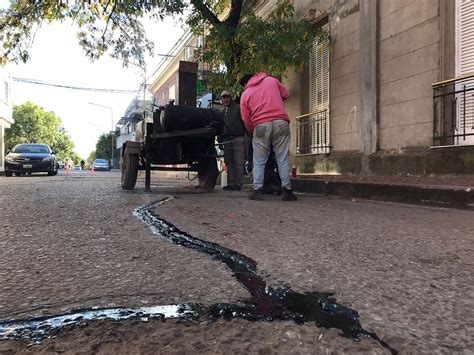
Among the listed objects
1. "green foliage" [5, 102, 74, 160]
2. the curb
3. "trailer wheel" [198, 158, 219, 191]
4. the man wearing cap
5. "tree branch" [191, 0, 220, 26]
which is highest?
"green foliage" [5, 102, 74, 160]

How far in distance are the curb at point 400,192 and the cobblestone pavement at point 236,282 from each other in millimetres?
649

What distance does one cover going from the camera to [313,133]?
12031mm

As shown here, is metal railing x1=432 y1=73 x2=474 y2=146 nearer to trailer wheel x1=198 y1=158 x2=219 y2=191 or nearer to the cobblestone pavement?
the cobblestone pavement

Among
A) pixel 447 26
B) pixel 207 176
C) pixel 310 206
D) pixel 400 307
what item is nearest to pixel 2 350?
pixel 400 307

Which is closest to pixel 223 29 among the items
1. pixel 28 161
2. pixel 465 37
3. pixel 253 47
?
pixel 253 47

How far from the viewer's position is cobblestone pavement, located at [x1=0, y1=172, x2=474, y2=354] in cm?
156

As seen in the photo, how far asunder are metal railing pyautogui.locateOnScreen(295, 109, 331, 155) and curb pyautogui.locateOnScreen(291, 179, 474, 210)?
3000 mm

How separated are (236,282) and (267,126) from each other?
4.44 meters

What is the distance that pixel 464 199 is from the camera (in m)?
5.29

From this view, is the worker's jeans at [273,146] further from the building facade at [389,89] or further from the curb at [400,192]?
the building facade at [389,89]

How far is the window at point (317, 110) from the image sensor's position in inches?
445

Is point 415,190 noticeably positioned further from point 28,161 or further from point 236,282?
point 28,161

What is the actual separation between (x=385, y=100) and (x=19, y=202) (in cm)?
683

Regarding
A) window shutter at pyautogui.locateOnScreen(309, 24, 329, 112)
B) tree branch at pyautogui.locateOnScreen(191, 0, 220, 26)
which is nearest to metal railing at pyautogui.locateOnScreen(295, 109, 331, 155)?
window shutter at pyautogui.locateOnScreen(309, 24, 329, 112)
